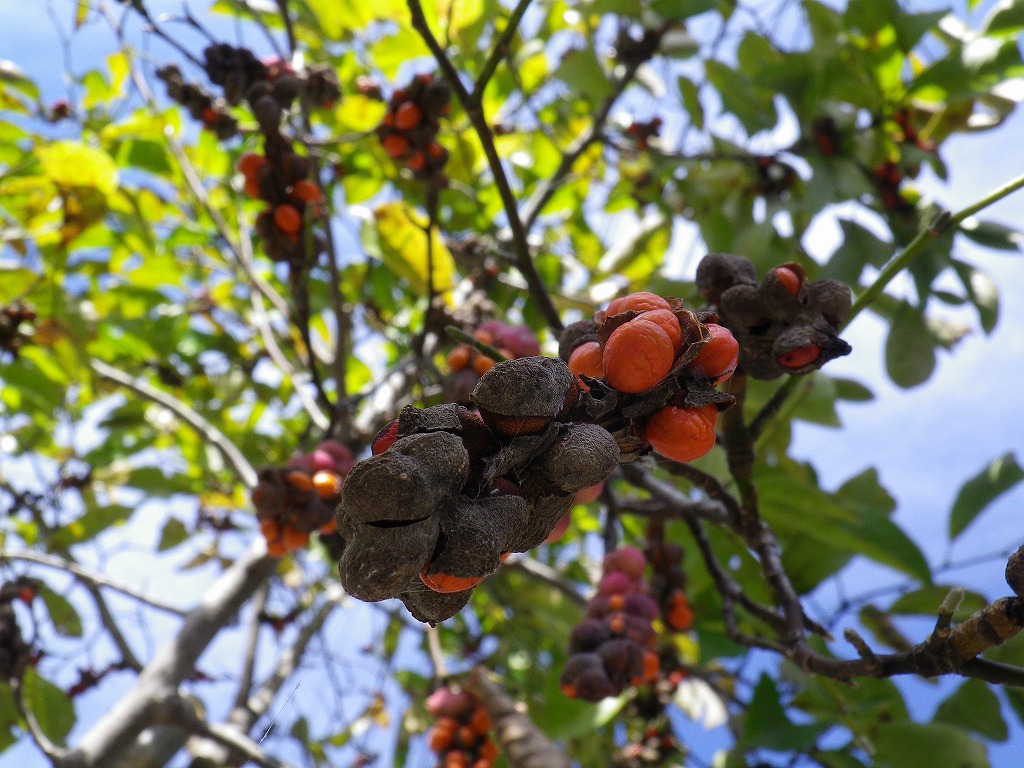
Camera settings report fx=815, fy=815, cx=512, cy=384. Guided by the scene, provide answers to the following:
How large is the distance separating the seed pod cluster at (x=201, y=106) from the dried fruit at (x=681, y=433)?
180 centimetres

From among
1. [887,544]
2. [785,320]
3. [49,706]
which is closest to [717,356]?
[785,320]

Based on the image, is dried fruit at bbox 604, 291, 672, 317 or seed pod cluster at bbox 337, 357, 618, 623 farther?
dried fruit at bbox 604, 291, 672, 317

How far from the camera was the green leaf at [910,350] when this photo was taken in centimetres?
248

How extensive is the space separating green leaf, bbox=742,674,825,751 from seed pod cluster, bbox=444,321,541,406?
1079mm

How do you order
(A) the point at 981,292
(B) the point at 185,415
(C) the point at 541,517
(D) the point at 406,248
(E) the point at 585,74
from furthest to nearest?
(E) the point at 585,74, (B) the point at 185,415, (D) the point at 406,248, (A) the point at 981,292, (C) the point at 541,517

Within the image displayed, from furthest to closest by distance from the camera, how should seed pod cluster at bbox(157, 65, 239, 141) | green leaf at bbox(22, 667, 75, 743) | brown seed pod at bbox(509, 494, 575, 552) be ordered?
green leaf at bbox(22, 667, 75, 743) < seed pod cluster at bbox(157, 65, 239, 141) < brown seed pod at bbox(509, 494, 575, 552)

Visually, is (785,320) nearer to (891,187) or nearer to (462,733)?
(462,733)

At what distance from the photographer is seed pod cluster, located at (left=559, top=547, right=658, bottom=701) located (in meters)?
1.53

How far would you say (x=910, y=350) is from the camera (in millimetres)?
2498

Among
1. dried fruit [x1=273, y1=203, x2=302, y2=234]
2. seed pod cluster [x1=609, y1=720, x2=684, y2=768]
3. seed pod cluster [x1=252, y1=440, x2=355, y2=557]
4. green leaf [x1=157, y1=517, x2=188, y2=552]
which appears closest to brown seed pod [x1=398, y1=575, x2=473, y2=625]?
seed pod cluster [x1=252, y1=440, x2=355, y2=557]

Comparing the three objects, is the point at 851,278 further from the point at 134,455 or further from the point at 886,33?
the point at 134,455

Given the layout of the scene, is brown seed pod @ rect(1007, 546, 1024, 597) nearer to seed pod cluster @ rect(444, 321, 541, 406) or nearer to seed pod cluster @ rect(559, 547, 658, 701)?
seed pod cluster @ rect(559, 547, 658, 701)

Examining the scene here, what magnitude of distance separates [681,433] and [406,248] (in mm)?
1839

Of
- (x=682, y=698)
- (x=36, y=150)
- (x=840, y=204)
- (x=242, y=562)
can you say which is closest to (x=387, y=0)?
(x=36, y=150)
